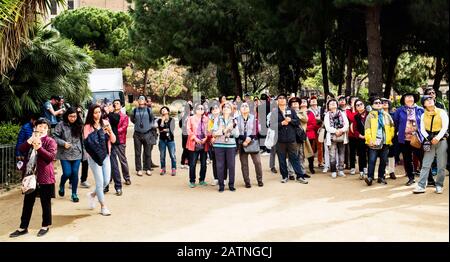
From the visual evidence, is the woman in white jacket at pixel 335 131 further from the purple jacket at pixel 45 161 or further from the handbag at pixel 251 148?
the purple jacket at pixel 45 161

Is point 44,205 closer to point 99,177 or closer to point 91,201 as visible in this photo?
point 99,177

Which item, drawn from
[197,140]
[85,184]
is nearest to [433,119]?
[197,140]

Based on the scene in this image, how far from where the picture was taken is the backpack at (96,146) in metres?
7.71

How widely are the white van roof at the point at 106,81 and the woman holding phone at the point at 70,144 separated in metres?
16.7

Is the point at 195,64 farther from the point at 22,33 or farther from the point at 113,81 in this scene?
the point at 22,33

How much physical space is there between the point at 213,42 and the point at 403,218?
69.8 feet

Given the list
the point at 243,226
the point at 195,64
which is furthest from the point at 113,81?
the point at 243,226

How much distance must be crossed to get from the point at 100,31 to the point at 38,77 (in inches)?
1298

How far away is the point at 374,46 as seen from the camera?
1559 centimetres

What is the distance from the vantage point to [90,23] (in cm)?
4381

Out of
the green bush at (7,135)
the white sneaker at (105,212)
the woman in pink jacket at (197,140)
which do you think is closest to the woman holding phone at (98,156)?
the white sneaker at (105,212)

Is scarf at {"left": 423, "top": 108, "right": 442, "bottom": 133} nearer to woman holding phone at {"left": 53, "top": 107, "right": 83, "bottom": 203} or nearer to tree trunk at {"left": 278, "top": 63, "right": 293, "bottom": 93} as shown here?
woman holding phone at {"left": 53, "top": 107, "right": 83, "bottom": 203}

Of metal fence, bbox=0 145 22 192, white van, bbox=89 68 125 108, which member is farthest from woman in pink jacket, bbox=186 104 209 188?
white van, bbox=89 68 125 108

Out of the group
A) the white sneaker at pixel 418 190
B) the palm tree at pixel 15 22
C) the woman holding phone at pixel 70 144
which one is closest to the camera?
the white sneaker at pixel 418 190
